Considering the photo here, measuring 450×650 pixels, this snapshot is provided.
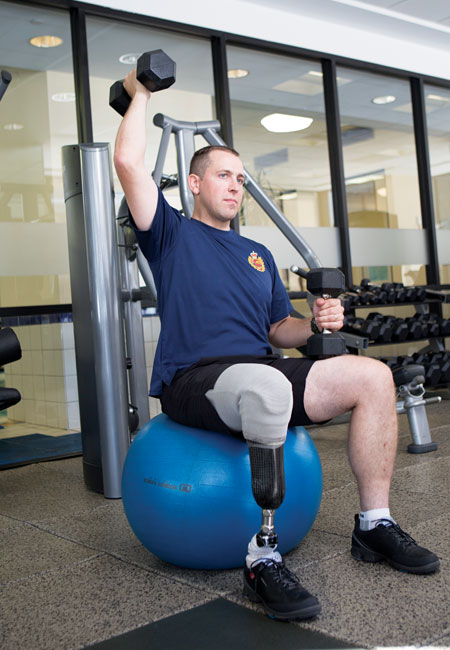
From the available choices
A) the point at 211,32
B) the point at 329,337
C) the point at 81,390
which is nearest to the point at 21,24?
the point at 211,32

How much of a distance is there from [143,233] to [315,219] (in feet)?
10.5

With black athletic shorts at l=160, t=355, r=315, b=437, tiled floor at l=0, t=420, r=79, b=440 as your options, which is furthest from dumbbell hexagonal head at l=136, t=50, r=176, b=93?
tiled floor at l=0, t=420, r=79, b=440

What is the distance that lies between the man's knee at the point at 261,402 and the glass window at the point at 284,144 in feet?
9.91

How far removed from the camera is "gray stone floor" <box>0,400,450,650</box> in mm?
1394

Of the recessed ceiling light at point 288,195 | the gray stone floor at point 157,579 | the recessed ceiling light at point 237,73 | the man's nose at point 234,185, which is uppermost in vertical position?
the recessed ceiling light at point 237,73

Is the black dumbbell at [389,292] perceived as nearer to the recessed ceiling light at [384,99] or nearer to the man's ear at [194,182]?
the recessed ceiling light at [384,99]

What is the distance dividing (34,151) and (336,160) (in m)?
2.24

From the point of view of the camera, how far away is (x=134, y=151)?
172 centimetres

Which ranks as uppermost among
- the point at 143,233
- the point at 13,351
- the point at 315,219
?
the point at 315,219

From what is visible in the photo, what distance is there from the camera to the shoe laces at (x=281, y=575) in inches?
57.2

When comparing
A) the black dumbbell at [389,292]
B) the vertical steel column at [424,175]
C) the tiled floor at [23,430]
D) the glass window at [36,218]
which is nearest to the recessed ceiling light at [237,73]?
the glass window at [36,218]

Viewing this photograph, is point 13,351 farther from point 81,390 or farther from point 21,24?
point 21,24

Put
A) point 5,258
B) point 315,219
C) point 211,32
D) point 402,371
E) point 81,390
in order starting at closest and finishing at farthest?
point 81,390, point 402,371, point 5,258, point 211,32, point 315,219

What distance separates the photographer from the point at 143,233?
1.85 metres
